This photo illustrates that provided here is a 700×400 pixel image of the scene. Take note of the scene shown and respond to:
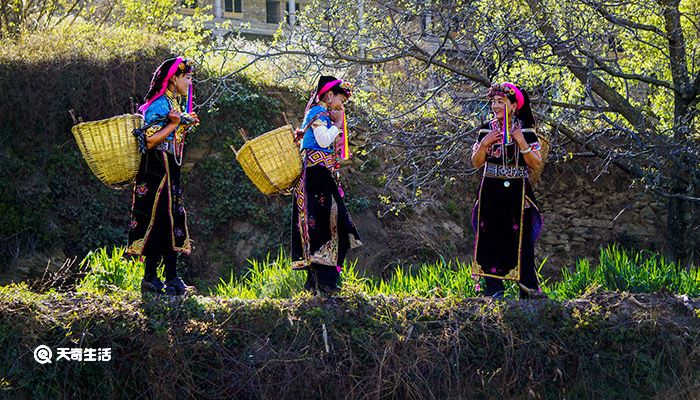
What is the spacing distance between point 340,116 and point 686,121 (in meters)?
4.15

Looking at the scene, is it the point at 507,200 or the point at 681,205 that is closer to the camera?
the point at 507,200

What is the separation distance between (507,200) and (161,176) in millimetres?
2609

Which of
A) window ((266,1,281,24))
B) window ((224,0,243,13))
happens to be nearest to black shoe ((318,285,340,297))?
window ((224,0,243,13))

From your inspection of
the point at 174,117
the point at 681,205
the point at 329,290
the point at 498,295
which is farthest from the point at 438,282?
the point at 681,205

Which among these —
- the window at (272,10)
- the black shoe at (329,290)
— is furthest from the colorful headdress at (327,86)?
the window at (272,10)

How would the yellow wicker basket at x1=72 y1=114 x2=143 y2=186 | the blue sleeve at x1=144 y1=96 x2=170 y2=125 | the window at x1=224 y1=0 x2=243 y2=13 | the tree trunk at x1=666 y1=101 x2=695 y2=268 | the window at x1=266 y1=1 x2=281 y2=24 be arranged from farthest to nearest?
1. the window at x1=266 y1=1 x2=281 y2=24
2. the window at x1=224 y1=0 x2=243 y2=13
3. the tree trunk at x1=666 y1=101 x2=695 y2=268
4. the blue sleeve at x1=144 y1=96 x2=170 y2=125
5. the yellow wicker basket at x1=72 y1=114 x2=143 y2=186

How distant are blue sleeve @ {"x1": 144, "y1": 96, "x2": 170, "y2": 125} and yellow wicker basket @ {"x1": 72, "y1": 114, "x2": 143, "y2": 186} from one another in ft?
0.25

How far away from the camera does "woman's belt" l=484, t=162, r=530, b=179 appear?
6.62 m

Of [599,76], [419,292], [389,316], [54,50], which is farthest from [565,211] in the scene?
[54,50]

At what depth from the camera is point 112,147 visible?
626cm

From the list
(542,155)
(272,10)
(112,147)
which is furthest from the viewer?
(272,10)

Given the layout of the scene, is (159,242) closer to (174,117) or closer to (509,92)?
(174,117)

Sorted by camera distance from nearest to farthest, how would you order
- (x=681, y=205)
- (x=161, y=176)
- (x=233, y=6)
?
(x=161, y=176), (x=681, y=205), (x=233, y=6)

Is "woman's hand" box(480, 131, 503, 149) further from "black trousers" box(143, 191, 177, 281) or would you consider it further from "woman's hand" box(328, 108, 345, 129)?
"black trousers" box(143, 191, 177, 281)
